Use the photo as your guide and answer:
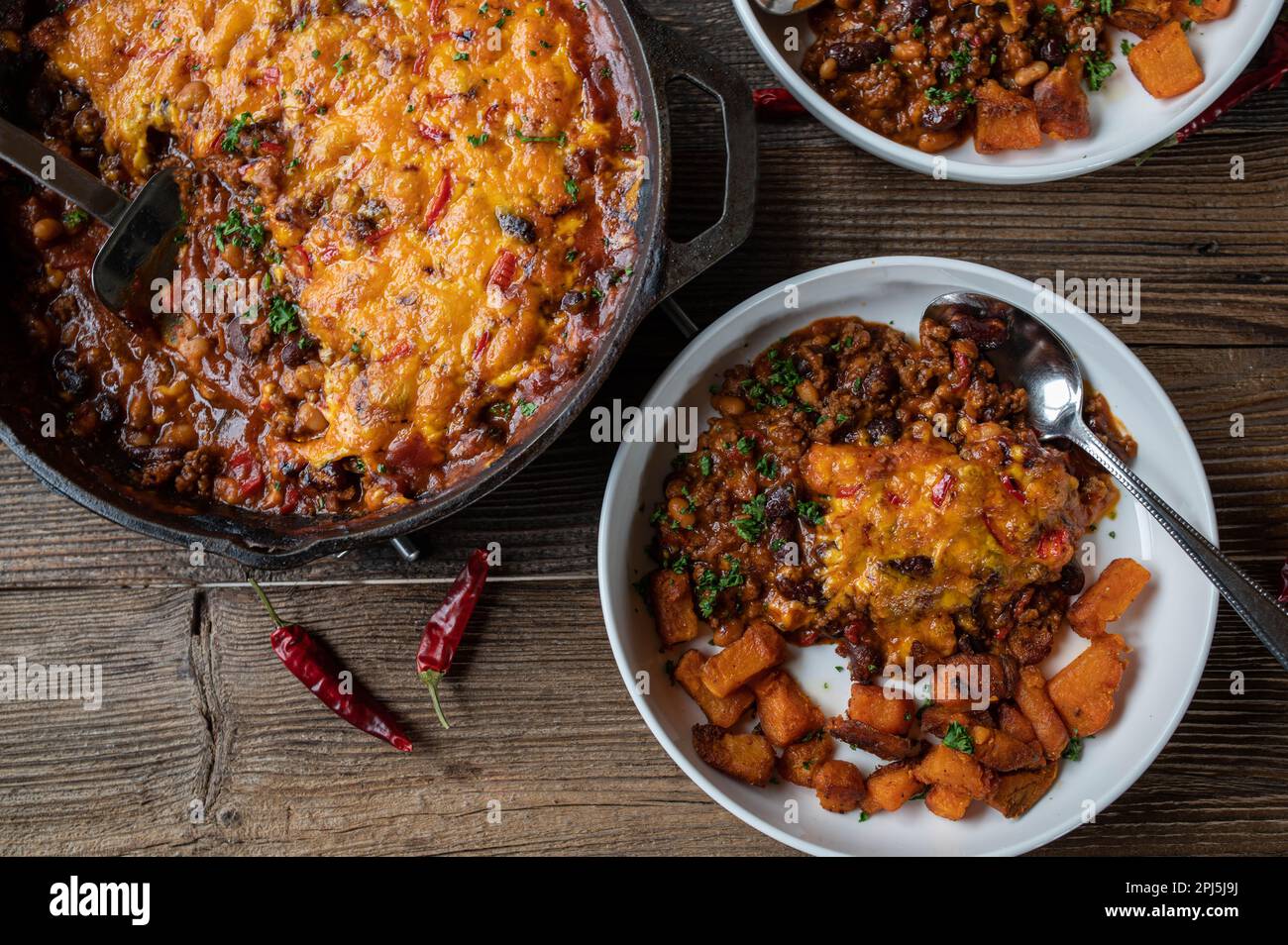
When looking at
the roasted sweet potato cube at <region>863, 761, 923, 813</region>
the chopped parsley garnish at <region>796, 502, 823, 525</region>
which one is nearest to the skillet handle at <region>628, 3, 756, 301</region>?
the chopped parsley garnish at <region>796, 502, 823, 525</region>

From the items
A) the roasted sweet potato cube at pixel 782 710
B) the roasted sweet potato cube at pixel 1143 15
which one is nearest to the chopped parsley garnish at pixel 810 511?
the roasted sweet potato cube at pixel 782 710

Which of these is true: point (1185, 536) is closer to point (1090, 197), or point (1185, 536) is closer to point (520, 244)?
point (1090, 197)

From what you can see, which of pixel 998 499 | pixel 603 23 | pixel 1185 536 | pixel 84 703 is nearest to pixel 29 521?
pixel 84 703

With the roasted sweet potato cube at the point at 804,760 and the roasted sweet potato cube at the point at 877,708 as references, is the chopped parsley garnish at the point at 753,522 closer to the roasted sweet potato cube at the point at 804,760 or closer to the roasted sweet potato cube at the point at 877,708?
the roasted sweet potato cube at the point at 877,708

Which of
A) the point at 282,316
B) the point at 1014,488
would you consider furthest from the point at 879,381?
the point at 282,316

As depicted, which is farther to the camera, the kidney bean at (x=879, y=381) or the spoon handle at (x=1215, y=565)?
the kidney bean at (x=879, y=381)

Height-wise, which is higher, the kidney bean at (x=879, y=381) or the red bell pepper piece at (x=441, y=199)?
the red bell pepper piece at (x=441, y=199)
